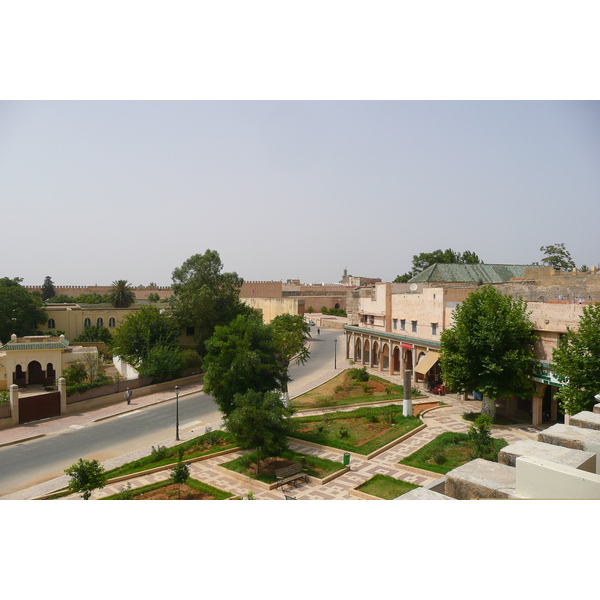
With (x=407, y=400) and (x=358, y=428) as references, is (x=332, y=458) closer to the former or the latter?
(x=358, y=428)

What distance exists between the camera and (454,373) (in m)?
19.2

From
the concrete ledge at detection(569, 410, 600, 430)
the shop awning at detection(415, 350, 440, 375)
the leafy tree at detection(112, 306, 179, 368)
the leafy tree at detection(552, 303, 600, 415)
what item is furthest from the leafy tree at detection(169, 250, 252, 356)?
the concrete ledge at detection(569, 410, 600, 430)

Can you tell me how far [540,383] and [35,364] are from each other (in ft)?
99.3

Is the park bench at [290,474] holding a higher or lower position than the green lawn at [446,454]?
lower

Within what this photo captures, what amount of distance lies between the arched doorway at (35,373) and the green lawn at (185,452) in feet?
59.1

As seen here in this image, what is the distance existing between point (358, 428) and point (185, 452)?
7.01 m

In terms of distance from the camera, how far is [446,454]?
15.5m

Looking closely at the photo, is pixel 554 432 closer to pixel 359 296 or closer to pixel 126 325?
pixel 359 296

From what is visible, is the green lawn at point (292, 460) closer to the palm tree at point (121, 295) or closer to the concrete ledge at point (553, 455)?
the concrete ledge at point (553, 455)

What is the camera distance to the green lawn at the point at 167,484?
13152 mm

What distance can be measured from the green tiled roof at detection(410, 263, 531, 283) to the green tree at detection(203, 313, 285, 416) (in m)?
27.1

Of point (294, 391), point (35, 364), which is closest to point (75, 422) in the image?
point (35, 364)

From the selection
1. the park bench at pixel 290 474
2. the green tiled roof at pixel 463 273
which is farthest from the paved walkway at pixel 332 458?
the green tiled roof at pixel 463 273

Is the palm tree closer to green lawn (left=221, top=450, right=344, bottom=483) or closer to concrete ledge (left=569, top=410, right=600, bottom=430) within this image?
green lawn (left=221, top=450, right=344, bottom=483)
